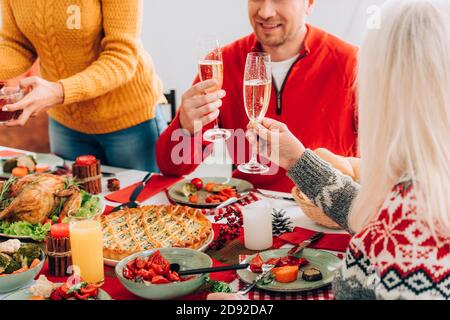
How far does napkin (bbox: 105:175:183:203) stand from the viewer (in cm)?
→ 186

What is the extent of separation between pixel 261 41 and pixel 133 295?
1.18 m

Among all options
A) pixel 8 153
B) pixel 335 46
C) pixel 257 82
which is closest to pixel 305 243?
pixel 257 82

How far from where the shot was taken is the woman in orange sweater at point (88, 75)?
2.12 metres

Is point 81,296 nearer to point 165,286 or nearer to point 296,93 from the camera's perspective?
point 165,286

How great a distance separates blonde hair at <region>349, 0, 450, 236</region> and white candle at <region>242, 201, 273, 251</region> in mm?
514

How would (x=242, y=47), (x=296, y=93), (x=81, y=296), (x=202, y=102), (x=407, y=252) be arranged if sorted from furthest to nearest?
(x=242, y=47) < (x=296, y=93) < (x=202, y=102) < (x=81, y=296) < (x=407, y=252)

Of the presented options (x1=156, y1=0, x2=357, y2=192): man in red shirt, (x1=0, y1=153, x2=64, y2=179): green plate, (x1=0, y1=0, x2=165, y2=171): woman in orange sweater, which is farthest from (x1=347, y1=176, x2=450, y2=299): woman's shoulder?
(x1=0, y1=153, x2=64, y2=179): green plate

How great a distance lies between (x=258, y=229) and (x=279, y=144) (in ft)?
0.73

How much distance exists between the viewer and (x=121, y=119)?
2.38 meters

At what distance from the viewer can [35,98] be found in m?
1.96

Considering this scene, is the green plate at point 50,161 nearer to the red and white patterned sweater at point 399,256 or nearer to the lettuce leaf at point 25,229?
the lettuce leaf at point 25,229

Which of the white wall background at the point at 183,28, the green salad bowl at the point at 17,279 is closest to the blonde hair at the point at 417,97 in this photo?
the green salad bowl at the point at 17,279

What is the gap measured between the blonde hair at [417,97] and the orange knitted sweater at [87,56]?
1.36 meters

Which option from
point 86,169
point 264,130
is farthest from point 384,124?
point 86,169
